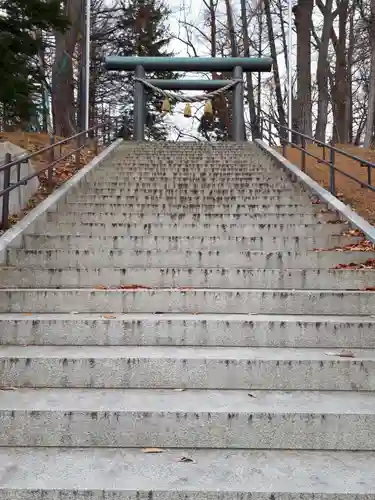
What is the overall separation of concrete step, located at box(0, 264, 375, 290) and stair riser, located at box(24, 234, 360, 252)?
3.29 feet

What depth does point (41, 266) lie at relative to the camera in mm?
5676

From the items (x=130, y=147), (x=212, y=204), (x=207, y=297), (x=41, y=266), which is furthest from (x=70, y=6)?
(x=207, y=297)

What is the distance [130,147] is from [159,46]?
16.8 meters

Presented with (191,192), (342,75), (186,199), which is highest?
(342,75)

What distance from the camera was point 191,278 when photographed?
17.0 ft

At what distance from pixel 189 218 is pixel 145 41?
77.8 ft

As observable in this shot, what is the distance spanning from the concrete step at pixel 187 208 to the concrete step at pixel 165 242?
1435mm

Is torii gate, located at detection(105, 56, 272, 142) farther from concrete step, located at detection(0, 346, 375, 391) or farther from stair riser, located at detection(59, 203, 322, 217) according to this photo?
concrete step, located at detection(0, 346, 375, 391)

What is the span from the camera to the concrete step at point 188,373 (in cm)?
372

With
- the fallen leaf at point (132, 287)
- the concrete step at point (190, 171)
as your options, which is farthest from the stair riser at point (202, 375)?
the concrete step at point (190, 171)

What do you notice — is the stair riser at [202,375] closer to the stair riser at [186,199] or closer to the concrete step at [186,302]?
the concrete step at [186,302]

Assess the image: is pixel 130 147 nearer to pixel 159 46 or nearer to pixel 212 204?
pixel 212 204

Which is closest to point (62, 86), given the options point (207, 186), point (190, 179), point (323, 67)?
point (323, 67)

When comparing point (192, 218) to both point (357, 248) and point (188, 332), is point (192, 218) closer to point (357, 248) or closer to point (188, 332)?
point (357, 248)
